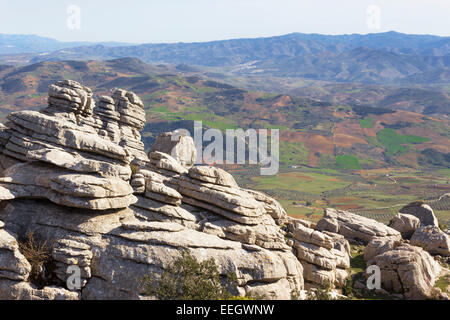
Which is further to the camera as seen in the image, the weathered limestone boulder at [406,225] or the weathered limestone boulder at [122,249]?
the weathered limestone boulder at [406,225]

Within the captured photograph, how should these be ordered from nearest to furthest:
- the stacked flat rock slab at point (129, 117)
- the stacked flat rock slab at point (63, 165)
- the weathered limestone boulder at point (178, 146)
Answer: the stacked flat rock slab at point (63, 165)
the weathered limestone boulder at point (178, 146)
the stacked flat rock slab at point (129, 117)

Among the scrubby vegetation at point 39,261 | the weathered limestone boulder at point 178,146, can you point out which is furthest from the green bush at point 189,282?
the weathered limestone boulder at point 178,146

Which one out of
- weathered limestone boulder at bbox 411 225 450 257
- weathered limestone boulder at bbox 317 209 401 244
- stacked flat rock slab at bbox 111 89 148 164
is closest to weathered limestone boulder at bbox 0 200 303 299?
weathered limestone boulder at bbox 317 209 401 244

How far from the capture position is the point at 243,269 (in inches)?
1220

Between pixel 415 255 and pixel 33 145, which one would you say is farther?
pixel 415 255

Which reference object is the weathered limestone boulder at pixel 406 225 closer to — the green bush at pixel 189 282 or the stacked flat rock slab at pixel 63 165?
the green bush at pixel 189 282

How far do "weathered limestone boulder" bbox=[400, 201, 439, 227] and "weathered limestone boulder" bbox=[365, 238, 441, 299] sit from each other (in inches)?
902

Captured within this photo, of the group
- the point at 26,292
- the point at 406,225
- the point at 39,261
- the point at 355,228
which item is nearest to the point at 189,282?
the point at 39,261

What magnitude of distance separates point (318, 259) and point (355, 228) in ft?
72.7

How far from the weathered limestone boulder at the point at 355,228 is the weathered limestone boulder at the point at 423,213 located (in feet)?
37.3

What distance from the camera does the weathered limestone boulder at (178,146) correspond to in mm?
62125
